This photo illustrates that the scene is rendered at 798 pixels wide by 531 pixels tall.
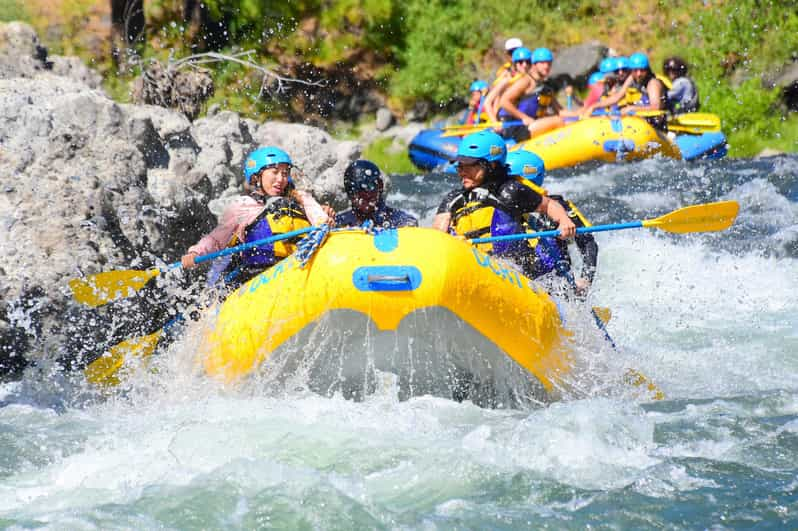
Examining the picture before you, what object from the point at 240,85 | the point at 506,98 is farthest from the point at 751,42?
the point at 240,85

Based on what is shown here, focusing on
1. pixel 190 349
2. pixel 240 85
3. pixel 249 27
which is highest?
pixel 249 27

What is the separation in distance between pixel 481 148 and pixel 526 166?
803 mm

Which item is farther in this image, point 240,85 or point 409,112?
point 409,112

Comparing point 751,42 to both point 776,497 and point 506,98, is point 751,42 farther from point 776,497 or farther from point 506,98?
point 776,497

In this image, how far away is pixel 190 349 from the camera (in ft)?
16.8

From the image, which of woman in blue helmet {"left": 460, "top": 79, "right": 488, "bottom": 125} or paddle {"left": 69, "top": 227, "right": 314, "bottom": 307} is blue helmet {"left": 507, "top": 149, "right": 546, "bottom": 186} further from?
woman in blue helmet {"left": 460, "top": 79, "right": 488, "bottom": 125}

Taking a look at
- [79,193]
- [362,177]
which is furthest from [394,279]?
[79,193]

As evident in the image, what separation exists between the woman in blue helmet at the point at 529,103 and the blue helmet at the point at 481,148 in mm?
6644

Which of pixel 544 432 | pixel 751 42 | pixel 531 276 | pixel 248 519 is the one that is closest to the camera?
pixel 248 519

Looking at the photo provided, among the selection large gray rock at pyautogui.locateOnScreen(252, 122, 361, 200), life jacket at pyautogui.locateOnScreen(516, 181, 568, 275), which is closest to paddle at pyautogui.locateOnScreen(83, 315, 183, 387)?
life jacket at pyautogui.locateOnScreen(516, 181, 568, 275)

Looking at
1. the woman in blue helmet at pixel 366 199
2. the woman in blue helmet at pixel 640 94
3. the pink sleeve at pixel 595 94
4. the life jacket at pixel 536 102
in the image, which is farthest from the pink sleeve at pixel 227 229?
the pink sleeve at pixel 595 94

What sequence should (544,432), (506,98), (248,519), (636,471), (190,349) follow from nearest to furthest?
(248,519) < (636,471) < (544,432) < (190,349) < (506,98)

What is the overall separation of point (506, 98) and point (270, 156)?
23.2 ft

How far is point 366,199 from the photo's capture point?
529 cm
